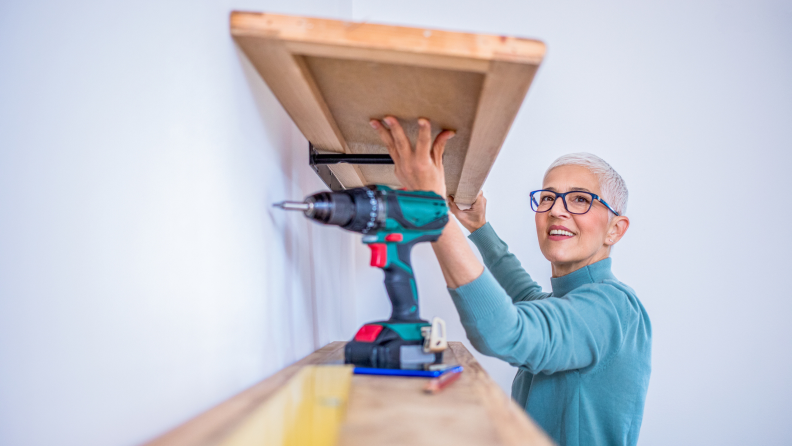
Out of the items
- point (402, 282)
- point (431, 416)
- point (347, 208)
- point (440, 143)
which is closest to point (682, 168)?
point (440, 143)

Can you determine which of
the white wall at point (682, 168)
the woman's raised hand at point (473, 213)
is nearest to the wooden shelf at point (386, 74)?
the woman's raised hand at point (473, 213)

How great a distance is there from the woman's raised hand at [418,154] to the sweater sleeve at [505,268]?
0.67 metres

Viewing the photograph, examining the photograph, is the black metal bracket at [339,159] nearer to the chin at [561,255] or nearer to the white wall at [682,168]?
the chin at [561,255]

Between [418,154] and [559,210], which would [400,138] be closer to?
[418,154]

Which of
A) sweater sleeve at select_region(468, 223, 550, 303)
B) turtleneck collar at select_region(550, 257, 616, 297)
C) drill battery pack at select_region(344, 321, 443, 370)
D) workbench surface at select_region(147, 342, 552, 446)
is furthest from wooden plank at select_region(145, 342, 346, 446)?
sweater sleeve at select_region(468, 223, 550, 303)

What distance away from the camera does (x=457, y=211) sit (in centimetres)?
152

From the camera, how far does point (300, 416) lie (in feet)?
1.57

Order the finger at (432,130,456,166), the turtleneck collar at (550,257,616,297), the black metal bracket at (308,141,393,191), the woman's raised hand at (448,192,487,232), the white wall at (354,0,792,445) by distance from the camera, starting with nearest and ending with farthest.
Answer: the finger at (432,130,456,166)
the black metal bracket at (308,141,393,191)
the turtleneck collar at (550,257,616,297)
the woman's raised hand at (448,192,487,232)
the white wall at (354,0,792,445)

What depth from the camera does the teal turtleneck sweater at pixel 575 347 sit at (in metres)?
0.80

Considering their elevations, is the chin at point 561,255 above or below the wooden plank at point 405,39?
below

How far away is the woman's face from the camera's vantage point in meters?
1.19

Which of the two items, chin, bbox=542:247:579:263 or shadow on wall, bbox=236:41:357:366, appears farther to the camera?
chin, bbox=542:247:579:263

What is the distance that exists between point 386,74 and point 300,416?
0.44 meters

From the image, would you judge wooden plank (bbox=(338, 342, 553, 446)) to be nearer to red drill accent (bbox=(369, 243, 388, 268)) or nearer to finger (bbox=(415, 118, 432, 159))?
red drill accent (bbox=(369, 243, 388, 268))
